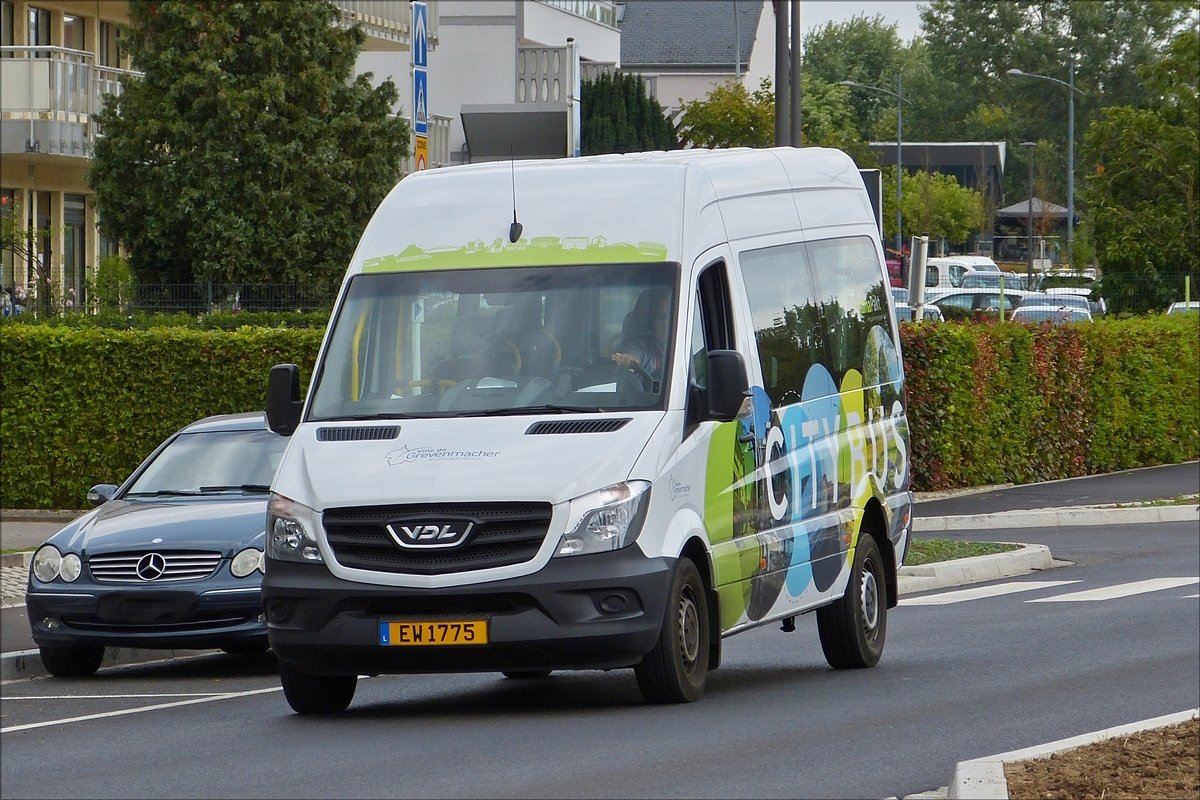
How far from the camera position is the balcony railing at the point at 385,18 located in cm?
3973

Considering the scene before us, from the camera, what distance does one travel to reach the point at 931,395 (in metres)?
23.7

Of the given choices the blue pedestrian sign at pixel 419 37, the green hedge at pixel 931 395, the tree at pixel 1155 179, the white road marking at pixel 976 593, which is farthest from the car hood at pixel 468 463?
the tree at pixel 1155 179

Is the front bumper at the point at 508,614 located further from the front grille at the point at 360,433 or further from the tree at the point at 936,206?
the tree at the point at 936,206

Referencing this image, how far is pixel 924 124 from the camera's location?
439 feet

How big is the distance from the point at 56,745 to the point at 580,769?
9.08ft

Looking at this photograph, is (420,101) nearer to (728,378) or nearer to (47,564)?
(47,564)

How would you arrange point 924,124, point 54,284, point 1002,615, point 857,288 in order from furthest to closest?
point 924,124 → point 54,284 → point 1002,615 → point 857,288

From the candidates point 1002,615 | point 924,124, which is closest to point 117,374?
point 1002,615

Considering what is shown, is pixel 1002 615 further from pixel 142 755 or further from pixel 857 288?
pixel 142 755

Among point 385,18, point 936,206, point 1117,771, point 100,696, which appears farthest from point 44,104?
point 936,206

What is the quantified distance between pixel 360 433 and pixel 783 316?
8.52 ft

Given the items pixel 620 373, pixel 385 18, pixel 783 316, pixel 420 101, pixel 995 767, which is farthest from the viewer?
pixel 385 18

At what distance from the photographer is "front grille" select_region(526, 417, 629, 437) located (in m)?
9.22

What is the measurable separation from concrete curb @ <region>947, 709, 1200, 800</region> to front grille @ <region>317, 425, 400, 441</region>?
3.22m
